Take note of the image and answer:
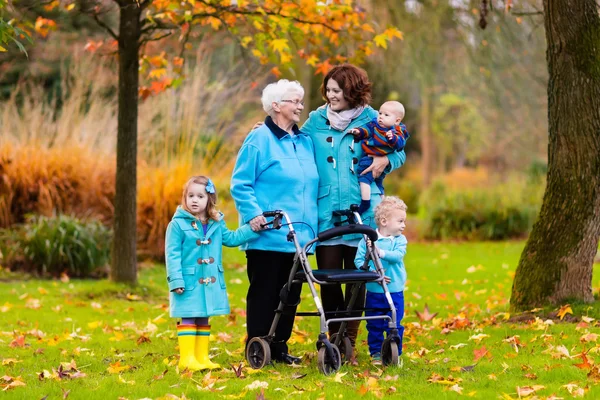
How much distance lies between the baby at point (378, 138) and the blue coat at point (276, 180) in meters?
0.31

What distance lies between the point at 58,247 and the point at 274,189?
Result: 19.9 feet

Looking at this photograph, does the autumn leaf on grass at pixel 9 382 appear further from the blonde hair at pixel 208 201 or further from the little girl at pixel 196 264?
the blonde hair at pixel 208 201

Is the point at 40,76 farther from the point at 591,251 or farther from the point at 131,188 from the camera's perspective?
the point at 591,251

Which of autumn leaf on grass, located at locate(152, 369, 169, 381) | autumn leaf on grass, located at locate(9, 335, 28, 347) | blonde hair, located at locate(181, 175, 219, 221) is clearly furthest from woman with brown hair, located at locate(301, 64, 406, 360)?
autumn leaf on grass, located at locate(9, 335, 28, 347)

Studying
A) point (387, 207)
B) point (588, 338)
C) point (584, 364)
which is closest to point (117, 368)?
point (387, 207)

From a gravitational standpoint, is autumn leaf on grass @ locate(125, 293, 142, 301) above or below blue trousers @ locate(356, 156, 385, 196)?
below

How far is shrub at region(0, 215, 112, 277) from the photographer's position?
34.9ft

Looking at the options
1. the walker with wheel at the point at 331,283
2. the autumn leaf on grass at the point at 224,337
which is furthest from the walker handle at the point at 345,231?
the autumn leaf on grass at the point at 224,337

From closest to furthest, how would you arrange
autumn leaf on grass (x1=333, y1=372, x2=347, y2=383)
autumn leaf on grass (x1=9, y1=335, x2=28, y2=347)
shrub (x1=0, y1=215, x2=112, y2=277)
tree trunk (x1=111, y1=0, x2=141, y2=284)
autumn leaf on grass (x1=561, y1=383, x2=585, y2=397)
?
1. autumn leaf on grass (x1=561, y1=383, x2=585, y2=397)
2. autumn leaf on grass (x1=333, y1=372, x2=347, y2=383)
3. autumn leaf on grass (x1=9, y1=335, x2=28, y2=347)
4. tree trunk (x1=111, y1=0, x2=141, y2=284)
5. shrub (x1=0, y1=215, x2=112, y2=277)


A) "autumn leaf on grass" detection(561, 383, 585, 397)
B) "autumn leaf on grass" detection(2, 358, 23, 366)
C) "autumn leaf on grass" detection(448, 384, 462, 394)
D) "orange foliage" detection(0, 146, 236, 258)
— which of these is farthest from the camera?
"orange foliage" detection(0, 146, 236, 258)

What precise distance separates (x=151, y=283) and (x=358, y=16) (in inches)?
148

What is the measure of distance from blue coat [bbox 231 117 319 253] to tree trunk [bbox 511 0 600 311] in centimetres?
228

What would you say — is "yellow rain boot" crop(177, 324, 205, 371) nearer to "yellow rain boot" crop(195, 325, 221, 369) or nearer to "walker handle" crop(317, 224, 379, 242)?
"yellow rain boot" crop(195, 325, 221, 369)

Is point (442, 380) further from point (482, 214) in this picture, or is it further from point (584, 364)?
point (482, 214)
